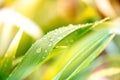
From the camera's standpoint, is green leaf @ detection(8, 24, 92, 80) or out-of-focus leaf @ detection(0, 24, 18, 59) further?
out-of-focus leaf @ detection(0, 24, 18, 59)

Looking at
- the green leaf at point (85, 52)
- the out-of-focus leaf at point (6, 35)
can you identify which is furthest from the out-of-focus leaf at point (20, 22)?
the green leaf at point (85, 52)

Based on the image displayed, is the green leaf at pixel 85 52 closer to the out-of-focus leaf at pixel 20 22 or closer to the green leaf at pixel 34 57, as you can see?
the green leaf at pixel 34 57

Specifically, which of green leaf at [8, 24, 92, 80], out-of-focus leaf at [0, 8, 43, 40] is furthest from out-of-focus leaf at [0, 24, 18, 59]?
green leaf at [8, 24, 92, 80]

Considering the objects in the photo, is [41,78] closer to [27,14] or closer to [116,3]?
[27,14]

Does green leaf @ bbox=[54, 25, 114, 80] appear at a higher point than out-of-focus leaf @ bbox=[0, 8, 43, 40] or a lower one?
lower

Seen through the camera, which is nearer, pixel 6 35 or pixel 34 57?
pixel 34 57

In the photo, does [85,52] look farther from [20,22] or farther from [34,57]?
[20,22]

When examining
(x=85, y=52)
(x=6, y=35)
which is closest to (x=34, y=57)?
(x=85, y=52)

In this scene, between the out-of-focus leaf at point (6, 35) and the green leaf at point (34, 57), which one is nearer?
the green leaf at point (34, 57)

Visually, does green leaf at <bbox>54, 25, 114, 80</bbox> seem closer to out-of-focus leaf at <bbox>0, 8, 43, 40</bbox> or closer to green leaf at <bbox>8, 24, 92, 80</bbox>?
green leaf at <bbox>8, 24, 92, 80</bbox>

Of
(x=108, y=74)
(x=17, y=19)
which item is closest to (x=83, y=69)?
(x=108, y=74)

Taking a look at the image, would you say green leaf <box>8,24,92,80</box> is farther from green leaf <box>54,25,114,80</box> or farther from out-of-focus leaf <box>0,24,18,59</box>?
out-of-focus leaf <box>0,24,18,59</box>
